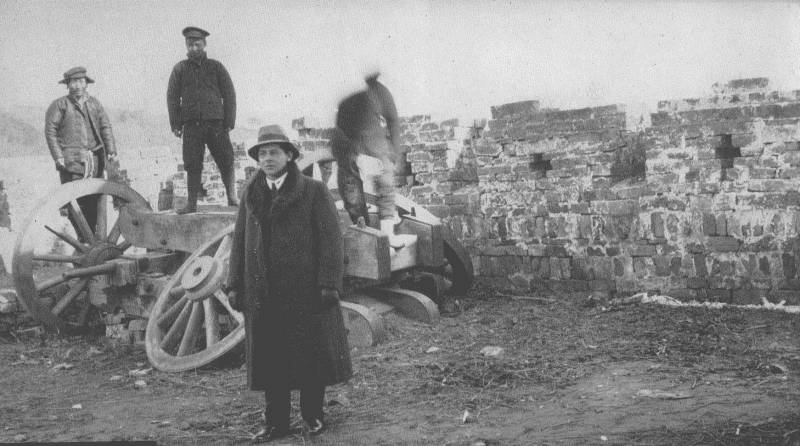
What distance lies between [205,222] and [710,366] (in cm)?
406

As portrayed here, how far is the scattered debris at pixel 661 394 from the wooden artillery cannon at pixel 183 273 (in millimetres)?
2128

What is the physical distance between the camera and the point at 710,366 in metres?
4.67

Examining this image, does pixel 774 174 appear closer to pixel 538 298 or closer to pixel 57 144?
pixel 538 298

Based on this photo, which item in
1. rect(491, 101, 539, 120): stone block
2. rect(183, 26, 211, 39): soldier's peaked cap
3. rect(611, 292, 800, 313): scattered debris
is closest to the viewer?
rect(611, 292, 800, 313): scattered debris

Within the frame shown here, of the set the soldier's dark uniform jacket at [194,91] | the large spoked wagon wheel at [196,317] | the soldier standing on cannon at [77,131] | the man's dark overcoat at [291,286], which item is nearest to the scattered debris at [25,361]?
the large spoked wagon wheel at [196,317]

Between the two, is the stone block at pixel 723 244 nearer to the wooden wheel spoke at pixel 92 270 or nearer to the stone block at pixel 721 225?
the stone block at pixel 721 225

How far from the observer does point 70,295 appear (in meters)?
7.15

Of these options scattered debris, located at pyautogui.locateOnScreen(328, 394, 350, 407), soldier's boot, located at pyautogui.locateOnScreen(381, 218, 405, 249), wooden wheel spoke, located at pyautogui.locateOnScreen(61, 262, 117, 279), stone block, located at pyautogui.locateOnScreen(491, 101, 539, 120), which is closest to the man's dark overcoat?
scattered debris, located at pyautogui.locateOnScreen(328, 394, 350, 407)

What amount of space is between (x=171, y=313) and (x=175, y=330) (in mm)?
166

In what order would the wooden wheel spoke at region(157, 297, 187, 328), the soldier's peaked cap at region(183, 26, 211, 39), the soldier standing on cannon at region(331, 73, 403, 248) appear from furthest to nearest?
the soldier's peaked cap at region(183, 26, 211, 39) < the soldier standing on cannon at region(331, 73, 403, 248) < the wooden wheel spoke at region(157, 297, 187, 328)

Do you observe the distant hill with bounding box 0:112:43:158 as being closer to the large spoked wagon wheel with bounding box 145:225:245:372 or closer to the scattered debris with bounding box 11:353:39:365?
the scattered debris with bounding box 11:353:39:365

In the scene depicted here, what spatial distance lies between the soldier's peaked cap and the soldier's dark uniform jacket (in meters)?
0.18

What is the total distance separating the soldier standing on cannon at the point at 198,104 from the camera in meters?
6.70

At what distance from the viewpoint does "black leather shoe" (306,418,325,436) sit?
12.7 ft
